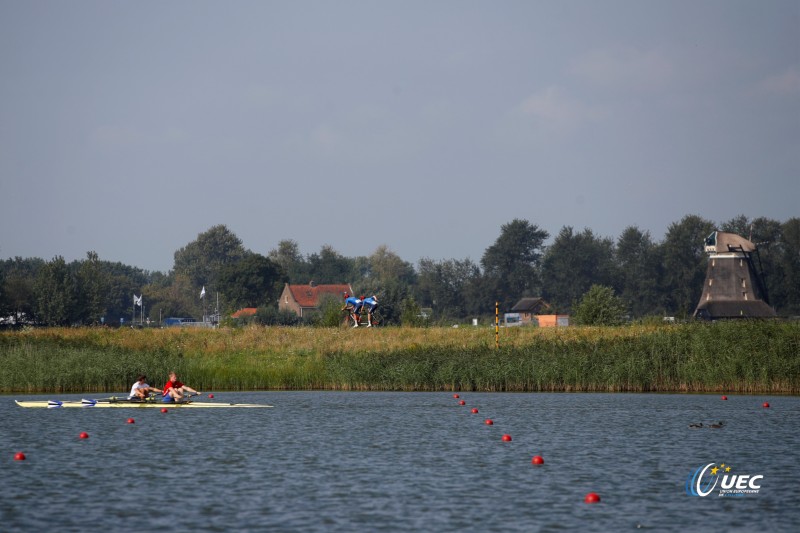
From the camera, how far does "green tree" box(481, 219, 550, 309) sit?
18638cm

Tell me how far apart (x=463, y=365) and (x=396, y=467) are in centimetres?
2470

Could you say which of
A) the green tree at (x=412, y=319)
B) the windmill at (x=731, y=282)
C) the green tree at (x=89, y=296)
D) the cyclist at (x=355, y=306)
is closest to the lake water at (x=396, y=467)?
the cyclist at (x=355, y=306)

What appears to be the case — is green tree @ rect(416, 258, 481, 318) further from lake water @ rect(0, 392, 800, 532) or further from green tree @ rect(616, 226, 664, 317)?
lake water @ rect(0, 392, 800, 532)

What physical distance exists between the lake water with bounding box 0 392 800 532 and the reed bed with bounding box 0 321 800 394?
3001mm

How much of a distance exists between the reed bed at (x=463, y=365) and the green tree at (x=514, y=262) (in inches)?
4898

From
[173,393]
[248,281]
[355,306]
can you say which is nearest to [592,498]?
[173,393]

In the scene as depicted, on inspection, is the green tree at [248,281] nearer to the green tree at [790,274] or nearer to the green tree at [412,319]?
the green tree at [790,274]

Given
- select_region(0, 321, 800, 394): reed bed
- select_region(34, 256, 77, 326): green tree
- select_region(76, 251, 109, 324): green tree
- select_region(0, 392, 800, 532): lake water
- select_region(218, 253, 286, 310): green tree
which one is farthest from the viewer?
select_region(218, 253, 286, 310): green tree

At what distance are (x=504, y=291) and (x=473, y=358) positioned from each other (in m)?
133

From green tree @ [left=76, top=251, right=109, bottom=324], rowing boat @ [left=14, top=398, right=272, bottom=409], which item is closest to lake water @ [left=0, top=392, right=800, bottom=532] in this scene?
rowing boat @ [left=14, top=398, right=272, bottom=409]

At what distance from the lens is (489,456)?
31.4m

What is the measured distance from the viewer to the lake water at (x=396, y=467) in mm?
21609

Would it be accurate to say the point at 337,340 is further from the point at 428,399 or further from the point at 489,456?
the point at 489,456

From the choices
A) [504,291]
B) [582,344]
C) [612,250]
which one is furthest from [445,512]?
[612,250]
